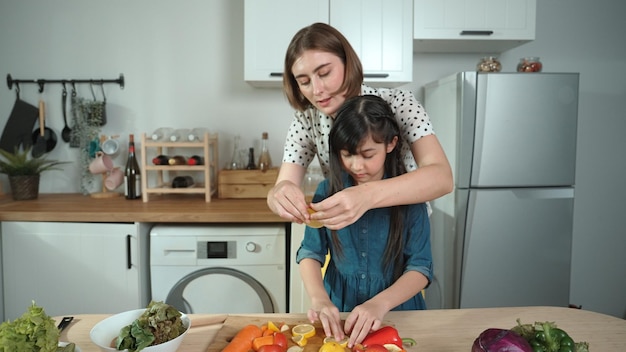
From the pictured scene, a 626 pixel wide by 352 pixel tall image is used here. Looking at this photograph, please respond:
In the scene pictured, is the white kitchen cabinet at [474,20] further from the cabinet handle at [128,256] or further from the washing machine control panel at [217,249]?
the cabinet handle at [128,256]

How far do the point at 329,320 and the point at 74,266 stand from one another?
1.65m

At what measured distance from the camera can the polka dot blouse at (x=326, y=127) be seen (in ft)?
4.16

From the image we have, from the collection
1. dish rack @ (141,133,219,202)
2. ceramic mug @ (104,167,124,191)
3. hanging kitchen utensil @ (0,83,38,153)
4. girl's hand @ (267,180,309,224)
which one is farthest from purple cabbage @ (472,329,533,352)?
hanging kitchen utensil @ (0,83,38,153)

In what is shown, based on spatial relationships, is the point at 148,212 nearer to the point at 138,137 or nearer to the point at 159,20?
the point at 138,137

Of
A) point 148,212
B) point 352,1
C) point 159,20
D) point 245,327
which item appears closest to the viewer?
point 245,327

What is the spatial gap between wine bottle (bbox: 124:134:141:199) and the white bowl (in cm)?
171

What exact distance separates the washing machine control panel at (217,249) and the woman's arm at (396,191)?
3.91 feet

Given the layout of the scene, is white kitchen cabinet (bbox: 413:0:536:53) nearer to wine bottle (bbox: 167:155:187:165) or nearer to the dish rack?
the dish rack

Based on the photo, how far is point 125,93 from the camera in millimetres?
2719

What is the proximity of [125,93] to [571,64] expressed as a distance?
254cm

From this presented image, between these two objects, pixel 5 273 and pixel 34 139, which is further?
pixel 34 139

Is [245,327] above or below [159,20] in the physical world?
below

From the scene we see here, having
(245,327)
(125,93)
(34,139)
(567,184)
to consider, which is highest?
(125,93)

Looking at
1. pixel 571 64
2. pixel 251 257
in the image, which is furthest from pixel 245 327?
pixel 571 64
